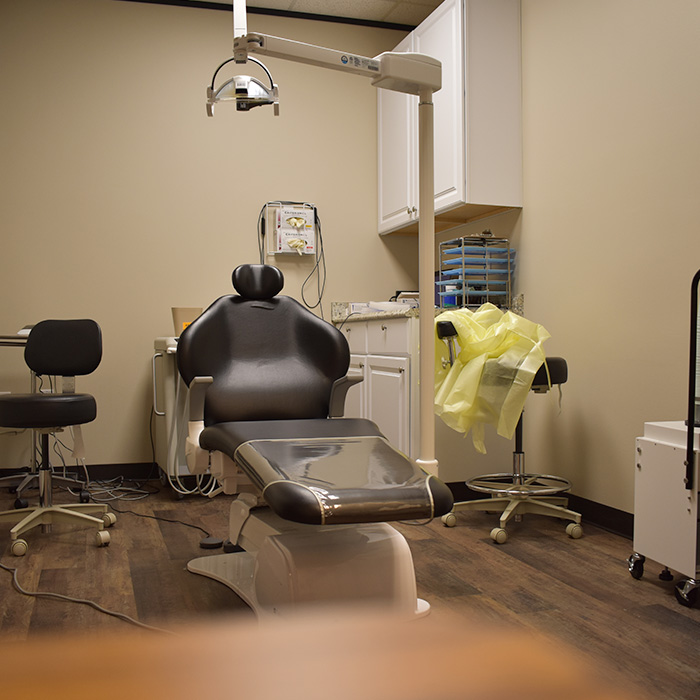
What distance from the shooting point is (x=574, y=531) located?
274 centimetres

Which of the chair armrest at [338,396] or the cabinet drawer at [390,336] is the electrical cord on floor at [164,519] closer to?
the chair armrest at [338,396]

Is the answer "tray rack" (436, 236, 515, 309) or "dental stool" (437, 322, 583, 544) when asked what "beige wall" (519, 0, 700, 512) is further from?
"dental stool" (437, 322, 583, 544)

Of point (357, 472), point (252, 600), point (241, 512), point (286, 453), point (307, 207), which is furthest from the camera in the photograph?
point (307, 207)

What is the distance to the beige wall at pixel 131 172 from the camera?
389 cm

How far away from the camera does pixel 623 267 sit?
281 centimetres

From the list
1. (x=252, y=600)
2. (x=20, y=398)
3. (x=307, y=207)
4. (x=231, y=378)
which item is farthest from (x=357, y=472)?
(x=307, y=207)

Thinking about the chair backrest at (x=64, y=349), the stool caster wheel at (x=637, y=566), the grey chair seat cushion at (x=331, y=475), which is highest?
the chair backrest at (x=64, y=349)

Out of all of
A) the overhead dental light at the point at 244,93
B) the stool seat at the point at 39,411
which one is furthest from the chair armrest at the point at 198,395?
the overhead dental light at the point at 244,93

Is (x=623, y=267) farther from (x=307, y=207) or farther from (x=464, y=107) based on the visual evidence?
(x=307, y=207)

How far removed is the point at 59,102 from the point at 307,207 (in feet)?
4.90

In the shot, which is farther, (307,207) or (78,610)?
(307,207)

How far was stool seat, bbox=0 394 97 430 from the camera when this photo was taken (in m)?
2.65

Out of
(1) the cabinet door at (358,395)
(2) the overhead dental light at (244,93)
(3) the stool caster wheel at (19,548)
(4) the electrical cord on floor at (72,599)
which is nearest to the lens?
(2) the overhead dental light at (244,93)

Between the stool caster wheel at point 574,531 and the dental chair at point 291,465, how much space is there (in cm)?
92
